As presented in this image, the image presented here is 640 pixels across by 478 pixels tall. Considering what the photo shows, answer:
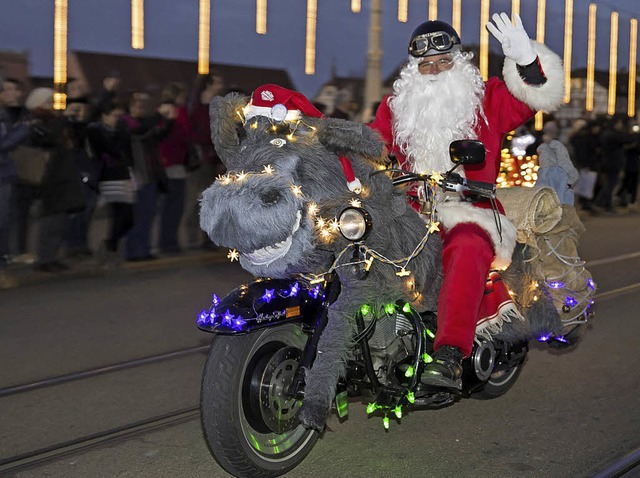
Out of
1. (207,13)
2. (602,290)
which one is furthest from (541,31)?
(602,290)

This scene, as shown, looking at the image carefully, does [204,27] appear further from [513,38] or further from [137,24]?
[513,38]

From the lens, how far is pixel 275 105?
147 inches

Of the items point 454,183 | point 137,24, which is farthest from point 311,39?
point 454,183

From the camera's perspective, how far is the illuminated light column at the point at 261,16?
14570 millimetres

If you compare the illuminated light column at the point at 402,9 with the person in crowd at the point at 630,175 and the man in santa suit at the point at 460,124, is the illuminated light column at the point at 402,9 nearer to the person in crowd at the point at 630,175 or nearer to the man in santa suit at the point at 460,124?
the person in crowd at the point at 630,175

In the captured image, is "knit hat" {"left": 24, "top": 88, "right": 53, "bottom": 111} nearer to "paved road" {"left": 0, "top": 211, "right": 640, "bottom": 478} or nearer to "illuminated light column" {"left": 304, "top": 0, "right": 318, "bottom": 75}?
"paved road" {"left": 0, "top": 211, "right": 640, "bottom": 478}

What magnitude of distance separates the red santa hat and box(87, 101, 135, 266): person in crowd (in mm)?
6036

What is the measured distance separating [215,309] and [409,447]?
139cm

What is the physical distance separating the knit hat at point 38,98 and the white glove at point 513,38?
236 inches

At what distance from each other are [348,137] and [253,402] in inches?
46.3

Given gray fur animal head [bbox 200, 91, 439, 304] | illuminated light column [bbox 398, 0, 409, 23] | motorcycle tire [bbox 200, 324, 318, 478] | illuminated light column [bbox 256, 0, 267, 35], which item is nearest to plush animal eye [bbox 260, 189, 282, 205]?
gray fur animal head [bbox 200, 91, 439, 304]

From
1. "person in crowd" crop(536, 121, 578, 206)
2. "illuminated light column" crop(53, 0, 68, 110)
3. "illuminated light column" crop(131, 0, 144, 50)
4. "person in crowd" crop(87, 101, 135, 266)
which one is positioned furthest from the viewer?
"illuminated light column" crop(131, 0, 144, 50)

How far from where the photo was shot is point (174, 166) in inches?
420

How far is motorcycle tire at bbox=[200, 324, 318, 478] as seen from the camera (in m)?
3.80
